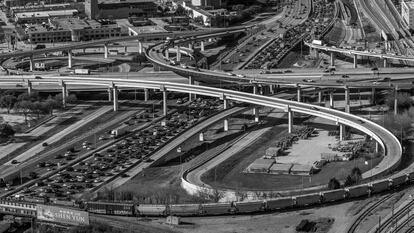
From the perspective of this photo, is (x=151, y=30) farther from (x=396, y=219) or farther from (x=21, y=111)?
(x=396, y=219)

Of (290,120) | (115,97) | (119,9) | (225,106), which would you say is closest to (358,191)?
(290,120)

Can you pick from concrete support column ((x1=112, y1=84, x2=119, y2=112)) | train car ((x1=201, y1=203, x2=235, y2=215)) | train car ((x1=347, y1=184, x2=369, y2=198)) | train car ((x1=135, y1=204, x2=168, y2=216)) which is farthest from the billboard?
concrete support column ((x1=112, y1=84, x2=119, y2=112))

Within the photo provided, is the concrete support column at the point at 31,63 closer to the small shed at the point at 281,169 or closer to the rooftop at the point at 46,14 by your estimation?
the rooftop at the point at 46,14

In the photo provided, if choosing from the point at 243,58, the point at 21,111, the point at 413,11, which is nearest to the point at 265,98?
the point at 21,111

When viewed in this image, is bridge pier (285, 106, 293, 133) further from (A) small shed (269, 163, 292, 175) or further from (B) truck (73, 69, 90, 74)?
(B) truck (73, 69, 90, 74)

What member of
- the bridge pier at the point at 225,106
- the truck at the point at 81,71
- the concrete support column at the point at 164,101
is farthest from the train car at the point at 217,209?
the truck at the point at 81,71
